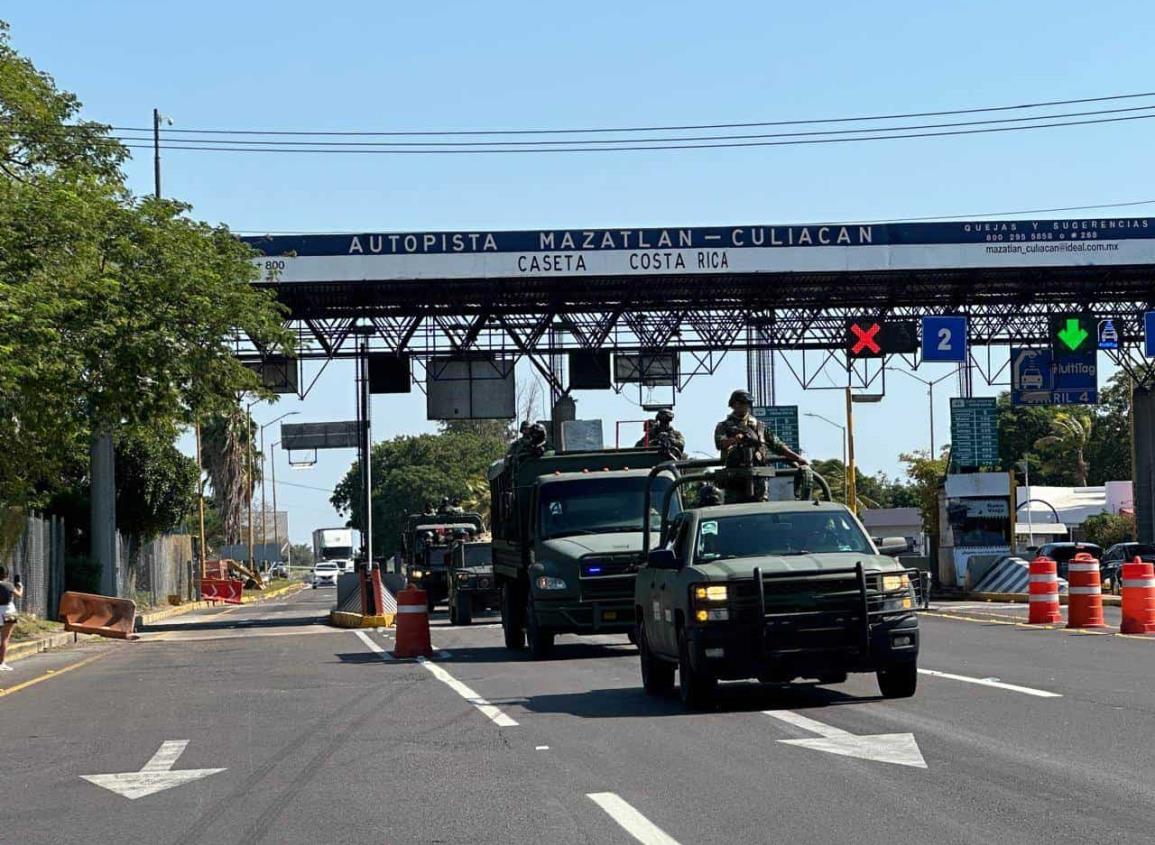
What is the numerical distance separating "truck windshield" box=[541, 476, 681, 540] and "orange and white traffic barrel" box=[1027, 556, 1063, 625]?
250 inches

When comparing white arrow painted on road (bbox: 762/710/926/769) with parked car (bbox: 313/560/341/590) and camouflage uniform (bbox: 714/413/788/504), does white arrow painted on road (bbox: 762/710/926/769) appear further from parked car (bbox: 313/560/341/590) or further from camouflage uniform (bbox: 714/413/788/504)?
parked car (bbox: 313/560/341/590)

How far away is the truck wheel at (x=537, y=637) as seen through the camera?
2208 cm

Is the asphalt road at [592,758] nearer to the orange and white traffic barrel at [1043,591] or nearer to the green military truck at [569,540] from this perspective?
the green military truck at [569,540]

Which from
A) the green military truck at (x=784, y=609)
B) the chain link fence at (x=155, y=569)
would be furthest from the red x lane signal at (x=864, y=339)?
the green military truck at (x=784, y=609)

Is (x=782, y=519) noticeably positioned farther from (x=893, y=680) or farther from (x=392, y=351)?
(x=392, y=351)

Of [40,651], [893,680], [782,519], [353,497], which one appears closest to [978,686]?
[893,680]

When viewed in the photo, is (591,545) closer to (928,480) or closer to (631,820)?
(631,820)

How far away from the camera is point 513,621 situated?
2455 centimetres

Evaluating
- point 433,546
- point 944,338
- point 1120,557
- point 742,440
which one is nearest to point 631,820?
point 742,440

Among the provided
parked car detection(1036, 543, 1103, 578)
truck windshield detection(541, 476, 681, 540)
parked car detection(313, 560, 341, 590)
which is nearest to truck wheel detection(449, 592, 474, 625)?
truck windshield detection(541, 476, 681, 540)

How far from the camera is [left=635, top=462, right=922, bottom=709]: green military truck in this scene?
1383 cm

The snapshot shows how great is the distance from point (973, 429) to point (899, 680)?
4215 cm

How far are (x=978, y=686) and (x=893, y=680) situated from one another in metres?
1.48

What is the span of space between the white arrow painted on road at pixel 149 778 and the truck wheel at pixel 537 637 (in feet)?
32.0
